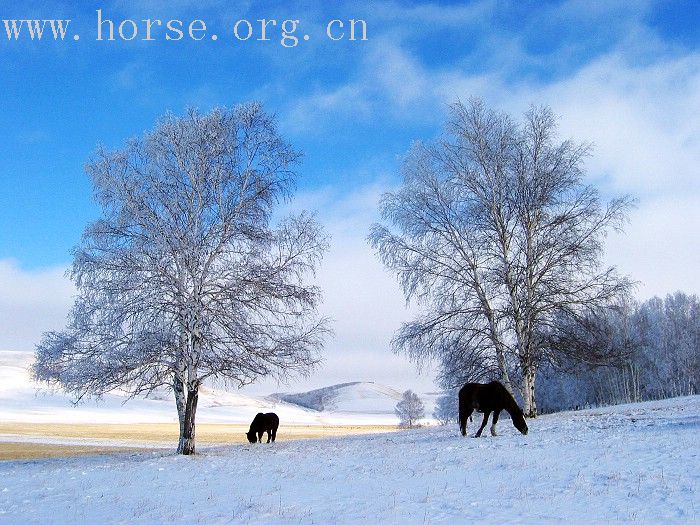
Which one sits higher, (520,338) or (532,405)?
(520,338)

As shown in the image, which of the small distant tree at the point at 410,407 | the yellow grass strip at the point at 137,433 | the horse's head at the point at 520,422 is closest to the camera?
the horse's head at the point at 520,422

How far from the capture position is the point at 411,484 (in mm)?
10969

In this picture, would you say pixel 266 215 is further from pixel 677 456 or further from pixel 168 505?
pixel 677 456

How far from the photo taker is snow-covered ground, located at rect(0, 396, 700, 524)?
860 cm

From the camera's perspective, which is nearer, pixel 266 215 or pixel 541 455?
pixel 541 455

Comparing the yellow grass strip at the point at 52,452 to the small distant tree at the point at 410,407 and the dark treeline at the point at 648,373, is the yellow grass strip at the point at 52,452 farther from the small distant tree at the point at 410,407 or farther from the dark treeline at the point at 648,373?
the small distant tree at the point at 410,407

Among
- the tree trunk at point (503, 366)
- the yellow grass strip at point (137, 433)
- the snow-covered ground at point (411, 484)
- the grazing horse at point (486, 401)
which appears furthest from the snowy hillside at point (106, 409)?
the snow-covered ground at point (411, 484)

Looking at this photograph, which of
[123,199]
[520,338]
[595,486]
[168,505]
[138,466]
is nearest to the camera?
[595,486]

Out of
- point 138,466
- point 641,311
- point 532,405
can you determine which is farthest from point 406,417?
point 138,466

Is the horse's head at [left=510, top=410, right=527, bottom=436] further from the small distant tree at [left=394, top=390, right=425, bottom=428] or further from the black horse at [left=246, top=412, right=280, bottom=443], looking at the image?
the small distant tree at [left=394, top=390, right=425, bottom=428]

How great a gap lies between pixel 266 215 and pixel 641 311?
220ft

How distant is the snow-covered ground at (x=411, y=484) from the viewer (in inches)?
339

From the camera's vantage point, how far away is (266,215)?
20.6 m

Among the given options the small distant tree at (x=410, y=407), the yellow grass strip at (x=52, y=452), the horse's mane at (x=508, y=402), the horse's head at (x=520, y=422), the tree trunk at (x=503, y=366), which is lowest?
the small distant tree at (x=410, y=407)
